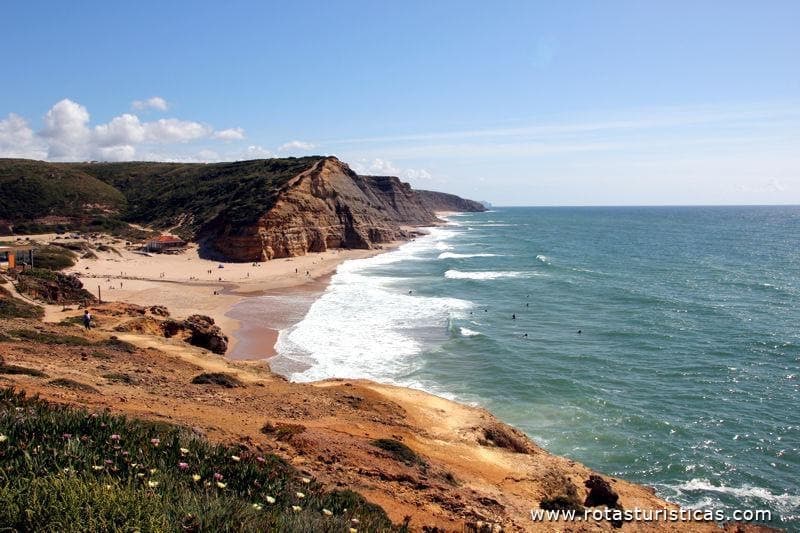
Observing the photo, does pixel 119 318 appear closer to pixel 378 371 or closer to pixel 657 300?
pixel 378 371

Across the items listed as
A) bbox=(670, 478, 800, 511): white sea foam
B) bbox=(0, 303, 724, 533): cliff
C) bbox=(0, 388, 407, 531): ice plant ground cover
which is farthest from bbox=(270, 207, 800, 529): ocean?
bbox=(0, 388, 407, 531): ice plant ground cover

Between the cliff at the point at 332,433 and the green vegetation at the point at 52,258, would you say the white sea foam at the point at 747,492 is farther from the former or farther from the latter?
the green vegetation at the point at 52,258

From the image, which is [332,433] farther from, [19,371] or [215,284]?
[215,284]

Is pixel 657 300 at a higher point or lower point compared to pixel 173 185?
lower

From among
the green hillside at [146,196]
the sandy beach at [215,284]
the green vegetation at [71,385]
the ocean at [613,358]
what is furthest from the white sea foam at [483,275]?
the green vegetation at [71,385]

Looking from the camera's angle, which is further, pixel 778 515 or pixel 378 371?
pixel 378 371

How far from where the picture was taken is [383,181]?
147250 millimetres

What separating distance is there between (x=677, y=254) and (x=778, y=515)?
65.5 m

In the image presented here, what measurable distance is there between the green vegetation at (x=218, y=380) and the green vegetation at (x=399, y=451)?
614 cm

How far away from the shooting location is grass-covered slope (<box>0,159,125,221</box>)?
247 feet

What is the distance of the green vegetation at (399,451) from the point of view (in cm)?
1223

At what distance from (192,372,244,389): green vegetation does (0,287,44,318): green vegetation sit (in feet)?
38.3

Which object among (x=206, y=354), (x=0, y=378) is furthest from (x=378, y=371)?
(x=0, y=378)

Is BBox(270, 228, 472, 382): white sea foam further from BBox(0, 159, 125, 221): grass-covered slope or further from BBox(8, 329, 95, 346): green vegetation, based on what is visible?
BBox(0, 159, 125, 221): grass-covered slope
